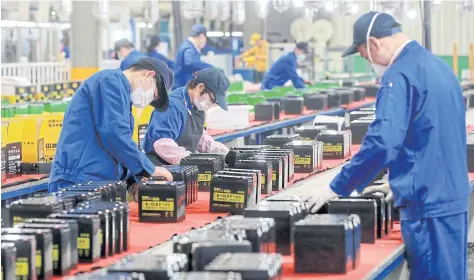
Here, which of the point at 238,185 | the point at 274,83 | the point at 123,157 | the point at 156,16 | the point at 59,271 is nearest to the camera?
the point at 59,271

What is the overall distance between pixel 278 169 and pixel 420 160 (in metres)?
1.59

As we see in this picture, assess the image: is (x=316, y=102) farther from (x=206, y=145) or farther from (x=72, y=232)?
(x=72, y=232)

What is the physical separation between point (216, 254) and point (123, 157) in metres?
2.10

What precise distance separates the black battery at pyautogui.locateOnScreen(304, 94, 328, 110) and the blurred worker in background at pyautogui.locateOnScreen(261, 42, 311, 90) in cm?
260

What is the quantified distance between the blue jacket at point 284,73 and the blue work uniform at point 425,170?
35.4ft

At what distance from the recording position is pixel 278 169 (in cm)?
596

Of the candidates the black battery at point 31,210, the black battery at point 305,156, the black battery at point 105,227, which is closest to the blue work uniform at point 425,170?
the black battery at point 105,227

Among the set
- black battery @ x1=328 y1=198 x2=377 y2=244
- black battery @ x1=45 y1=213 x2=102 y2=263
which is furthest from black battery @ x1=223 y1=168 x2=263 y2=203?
black battery @ x1=45 y1=213 x2=102 y2=263

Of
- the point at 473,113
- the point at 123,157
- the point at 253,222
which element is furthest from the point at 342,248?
the point at 473,113

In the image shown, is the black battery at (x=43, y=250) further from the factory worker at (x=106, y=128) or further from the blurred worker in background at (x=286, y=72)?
the blurred worker in background at (x=286, y=72)

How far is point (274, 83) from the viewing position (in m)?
15.9

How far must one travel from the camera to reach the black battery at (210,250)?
352 cm

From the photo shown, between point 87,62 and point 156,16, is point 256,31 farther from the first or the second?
point 156,16

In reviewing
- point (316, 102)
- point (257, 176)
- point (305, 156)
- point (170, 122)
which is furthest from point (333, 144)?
point (316, 102)
